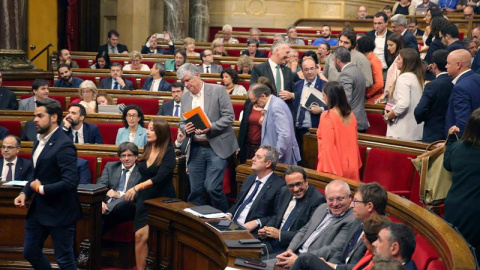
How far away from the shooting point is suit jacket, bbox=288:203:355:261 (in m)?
4.50

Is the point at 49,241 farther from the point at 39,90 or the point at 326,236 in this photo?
the point at 39,90

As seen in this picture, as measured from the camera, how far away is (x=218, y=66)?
10.8 meters

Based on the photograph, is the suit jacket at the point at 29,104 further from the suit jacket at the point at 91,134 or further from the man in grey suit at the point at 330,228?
the man in grey suit at the point at 330,228

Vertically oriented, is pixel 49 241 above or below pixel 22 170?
below

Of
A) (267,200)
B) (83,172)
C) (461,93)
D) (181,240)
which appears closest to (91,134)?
(83,172)

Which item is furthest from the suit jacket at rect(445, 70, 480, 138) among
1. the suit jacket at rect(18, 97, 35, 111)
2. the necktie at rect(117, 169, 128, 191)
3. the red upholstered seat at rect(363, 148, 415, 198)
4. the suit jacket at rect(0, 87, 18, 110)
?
the suit jacket at rect(0, 87, 18, 110)

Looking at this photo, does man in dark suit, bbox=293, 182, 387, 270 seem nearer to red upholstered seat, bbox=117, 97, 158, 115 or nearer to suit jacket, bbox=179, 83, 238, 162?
suit jacket, bbox=179, 83, 238, 162

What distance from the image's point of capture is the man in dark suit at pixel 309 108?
709 centimetres

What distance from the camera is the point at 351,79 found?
22.9 ft

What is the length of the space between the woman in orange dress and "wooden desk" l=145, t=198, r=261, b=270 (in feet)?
3.37

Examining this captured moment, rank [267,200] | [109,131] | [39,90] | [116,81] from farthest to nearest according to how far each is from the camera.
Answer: [116,81]
[39,90]
[109,131]
[267,200]

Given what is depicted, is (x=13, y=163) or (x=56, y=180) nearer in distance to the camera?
(x=56, y=180)

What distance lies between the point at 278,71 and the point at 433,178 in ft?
8.72

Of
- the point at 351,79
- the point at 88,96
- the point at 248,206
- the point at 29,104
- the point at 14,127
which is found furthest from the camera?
the point at 29,104
